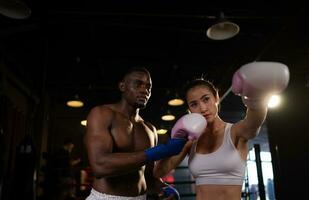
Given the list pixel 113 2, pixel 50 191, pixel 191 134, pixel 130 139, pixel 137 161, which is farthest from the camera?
pixel 50 191

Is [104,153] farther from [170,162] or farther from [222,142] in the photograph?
[222,142]

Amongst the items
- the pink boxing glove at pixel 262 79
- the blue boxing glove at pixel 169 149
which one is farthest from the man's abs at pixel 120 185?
the pink boxing glove at pixel 262 79

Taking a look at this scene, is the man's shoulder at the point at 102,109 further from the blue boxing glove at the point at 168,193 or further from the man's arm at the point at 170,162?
the blue boxing glove at the point at 168,193

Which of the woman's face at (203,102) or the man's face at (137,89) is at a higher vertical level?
the man's face at (137,89)

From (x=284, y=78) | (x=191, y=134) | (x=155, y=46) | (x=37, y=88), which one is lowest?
(x=191, y=134)

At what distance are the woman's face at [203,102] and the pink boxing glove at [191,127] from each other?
0.40 ft

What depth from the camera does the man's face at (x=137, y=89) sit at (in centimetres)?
246

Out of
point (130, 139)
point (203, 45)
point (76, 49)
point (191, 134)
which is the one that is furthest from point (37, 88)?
point (191, 134)

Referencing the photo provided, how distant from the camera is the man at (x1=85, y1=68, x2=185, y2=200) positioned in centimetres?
192

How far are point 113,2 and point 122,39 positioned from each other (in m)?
1.14

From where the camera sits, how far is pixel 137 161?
6.21 ft

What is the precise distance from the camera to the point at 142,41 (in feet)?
19.8

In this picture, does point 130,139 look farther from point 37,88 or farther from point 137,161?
point 37,88

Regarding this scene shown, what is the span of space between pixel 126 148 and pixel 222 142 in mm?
744
